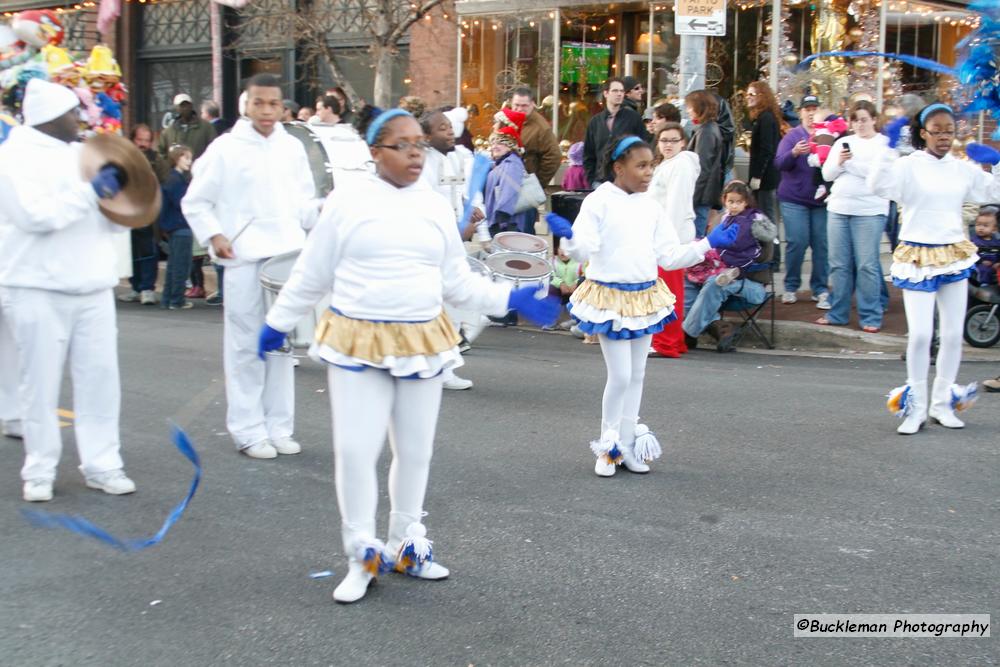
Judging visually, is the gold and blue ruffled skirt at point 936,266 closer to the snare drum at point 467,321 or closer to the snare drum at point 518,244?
the snare drum at point 518,244

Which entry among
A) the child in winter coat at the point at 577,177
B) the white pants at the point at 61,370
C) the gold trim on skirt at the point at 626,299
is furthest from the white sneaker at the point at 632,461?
the child in winter coat at the point at 577,177

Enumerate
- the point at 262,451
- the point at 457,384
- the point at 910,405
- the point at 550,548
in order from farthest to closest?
the point at 457,384 < the point at 910,405 < the point at 262,451 < the point at 550,548

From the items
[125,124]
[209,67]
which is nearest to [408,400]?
[209,67]

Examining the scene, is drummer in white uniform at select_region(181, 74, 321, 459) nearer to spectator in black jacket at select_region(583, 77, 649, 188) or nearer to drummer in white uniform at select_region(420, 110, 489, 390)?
drummer in white uniform at select_region(420, 110, 489, 390)

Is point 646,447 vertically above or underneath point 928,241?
underneath

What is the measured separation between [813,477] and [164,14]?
2066 centimetres

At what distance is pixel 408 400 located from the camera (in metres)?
4.83

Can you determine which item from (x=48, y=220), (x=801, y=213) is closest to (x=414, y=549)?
(x=48, y=220)

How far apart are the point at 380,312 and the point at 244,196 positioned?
8.07 feet

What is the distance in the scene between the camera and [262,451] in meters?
6.98

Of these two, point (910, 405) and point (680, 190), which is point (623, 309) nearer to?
point (910, 405)

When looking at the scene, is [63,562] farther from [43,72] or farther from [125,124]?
[125,124]

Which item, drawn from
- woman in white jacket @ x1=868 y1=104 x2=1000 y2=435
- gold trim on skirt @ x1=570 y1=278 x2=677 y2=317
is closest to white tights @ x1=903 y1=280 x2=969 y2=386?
woman in white jacket @ x1=868 y1=104 x2=1000 y2=435

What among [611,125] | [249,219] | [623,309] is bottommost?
[623,309]
